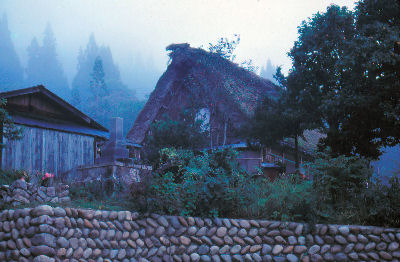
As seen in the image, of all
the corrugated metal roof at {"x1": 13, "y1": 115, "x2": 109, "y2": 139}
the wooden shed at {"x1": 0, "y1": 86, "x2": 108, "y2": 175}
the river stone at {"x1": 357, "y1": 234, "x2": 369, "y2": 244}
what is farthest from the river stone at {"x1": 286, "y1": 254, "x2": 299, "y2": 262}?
the corrugated metal roof at {"x1": 13, "y1": 115, "x2": 109, "y2": 139}

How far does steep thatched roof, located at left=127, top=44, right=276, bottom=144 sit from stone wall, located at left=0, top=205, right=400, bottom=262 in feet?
32.2

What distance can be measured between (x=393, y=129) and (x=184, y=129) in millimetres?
8000

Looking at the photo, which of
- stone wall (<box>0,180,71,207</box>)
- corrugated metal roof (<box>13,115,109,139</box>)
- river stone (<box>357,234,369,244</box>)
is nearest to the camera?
river stone (<box>357,234,369,244</box>)

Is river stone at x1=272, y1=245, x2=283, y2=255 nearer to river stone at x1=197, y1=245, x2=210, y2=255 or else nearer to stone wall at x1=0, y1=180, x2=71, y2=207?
river stone at x1=197, y1=245, x2=210, y2=255

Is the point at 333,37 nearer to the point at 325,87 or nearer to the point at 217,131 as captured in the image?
the point at 325,87

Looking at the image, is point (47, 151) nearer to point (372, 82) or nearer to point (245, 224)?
point (245, 224)

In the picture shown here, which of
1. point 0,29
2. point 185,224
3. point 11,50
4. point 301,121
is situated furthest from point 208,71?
point 0,29

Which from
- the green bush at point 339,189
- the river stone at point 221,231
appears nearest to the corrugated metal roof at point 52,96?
the river stone at point 221,231

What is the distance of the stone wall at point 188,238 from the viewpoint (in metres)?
7.23

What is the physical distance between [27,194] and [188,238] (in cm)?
407

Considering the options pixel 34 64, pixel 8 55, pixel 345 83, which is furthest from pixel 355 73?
pixel 8 55

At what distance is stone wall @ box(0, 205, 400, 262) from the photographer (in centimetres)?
723

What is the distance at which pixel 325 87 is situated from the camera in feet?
45.2

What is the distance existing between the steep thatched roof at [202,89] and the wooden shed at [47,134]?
4315mm
